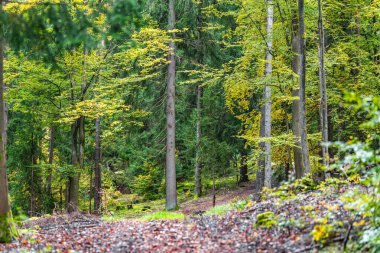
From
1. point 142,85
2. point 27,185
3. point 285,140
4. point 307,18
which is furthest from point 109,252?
point 27,185

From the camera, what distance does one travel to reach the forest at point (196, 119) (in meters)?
7.07

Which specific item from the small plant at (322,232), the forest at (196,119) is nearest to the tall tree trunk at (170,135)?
the forest at (196,119)

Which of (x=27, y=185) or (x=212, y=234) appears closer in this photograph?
Answer: (x=212, y=234)

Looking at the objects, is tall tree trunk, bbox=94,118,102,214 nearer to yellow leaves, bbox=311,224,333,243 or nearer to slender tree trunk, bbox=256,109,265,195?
slender tree trunk, bbox=256,109,265,195

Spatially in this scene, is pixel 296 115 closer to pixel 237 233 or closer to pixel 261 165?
pixel 261 165

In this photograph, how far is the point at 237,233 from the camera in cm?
762

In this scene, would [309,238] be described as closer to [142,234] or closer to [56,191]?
[142,234]

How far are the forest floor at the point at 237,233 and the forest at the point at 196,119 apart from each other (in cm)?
4

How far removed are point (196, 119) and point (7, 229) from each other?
16.8 metres

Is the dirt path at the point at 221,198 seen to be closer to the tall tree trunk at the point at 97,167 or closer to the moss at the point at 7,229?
the tall tree trunk at the point at 97,167

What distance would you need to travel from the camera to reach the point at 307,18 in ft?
48.7

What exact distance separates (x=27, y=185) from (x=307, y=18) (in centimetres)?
1741

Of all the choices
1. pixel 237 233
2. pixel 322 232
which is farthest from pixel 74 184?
pixel 322 232

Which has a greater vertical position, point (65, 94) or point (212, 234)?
point (65, 94)
